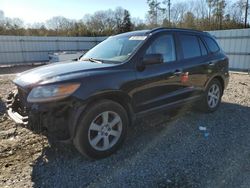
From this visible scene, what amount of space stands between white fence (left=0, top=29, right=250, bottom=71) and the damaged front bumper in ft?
39.6

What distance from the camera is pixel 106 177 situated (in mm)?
2928

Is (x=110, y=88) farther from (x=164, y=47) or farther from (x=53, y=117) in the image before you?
(x=164, y=47)

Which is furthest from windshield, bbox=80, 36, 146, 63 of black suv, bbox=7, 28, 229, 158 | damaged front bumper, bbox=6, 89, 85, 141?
damaged front bumper, bbox=6, 89, 85, 141

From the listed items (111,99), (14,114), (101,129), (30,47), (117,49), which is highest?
(30,47)

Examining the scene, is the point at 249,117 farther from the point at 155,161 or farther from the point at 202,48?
the point at 155,161

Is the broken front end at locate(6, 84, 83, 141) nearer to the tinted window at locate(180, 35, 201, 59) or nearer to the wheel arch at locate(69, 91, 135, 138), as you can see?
the wheel arch at locate(69, 91, 135, 138)

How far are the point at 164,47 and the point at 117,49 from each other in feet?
2.69

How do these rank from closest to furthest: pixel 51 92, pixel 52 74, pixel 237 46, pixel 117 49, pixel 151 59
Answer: pixel 51 92 < pixel 52 74 < pixel 151 59 < pixel 117 49 < pixel 237 46

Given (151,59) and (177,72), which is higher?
(151,59)

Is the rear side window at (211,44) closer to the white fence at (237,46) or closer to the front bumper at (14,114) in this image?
the front bumper at (14,114)

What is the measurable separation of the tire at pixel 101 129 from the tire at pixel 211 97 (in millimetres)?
2370

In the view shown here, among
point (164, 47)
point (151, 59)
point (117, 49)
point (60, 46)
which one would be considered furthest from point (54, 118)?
point (60, 46)

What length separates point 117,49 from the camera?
407 cm

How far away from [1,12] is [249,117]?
119ft
